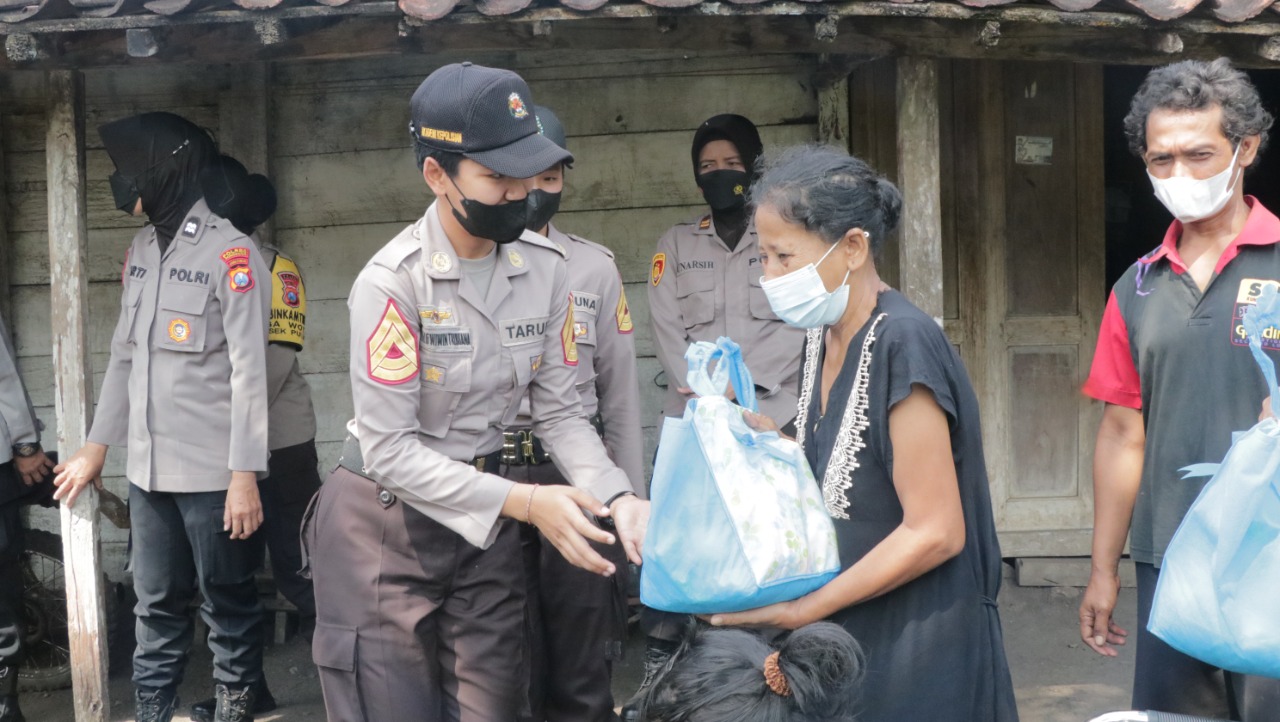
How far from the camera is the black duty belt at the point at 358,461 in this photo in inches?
104

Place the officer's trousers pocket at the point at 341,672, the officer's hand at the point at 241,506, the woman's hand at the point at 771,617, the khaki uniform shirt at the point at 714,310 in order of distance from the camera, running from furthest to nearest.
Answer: the khaki uniform shirt at the point at 714,310 < the officer's hand at the point at 241,506 < the officer's trousers pocket at the point at 341,672 < the woman's hand at the point at 771,617

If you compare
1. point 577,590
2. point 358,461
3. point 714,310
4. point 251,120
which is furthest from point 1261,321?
point 251,120

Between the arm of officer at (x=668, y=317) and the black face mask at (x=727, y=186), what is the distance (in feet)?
0.88

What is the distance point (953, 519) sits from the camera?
2.06m

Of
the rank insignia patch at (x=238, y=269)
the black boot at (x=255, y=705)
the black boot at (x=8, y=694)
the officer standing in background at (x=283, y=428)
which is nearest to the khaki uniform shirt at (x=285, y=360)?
the officer standing in background at (x=283, y=428)

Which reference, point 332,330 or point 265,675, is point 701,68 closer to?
point 332,330

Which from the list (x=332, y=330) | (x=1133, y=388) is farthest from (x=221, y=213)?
(x=1133, y=388)

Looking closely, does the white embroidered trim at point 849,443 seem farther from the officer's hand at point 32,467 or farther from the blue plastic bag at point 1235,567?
the officer's hand at point 32,467

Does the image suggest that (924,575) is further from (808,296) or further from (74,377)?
(74,377)

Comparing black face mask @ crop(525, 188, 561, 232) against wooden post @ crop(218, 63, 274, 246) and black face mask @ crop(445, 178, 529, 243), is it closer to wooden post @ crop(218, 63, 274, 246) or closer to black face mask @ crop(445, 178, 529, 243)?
black face mask @ crop(445, 178, 529, 243)

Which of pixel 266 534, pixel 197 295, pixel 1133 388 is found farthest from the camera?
pixel 266 534

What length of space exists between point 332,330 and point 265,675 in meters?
1.59

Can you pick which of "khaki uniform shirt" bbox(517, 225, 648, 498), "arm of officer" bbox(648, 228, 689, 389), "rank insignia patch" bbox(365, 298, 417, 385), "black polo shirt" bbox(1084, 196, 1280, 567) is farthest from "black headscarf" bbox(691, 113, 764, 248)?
"rank insignia patch" bbox(365, 298, 417, 385)

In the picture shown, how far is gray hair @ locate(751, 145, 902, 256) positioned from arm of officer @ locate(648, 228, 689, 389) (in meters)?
2.44
